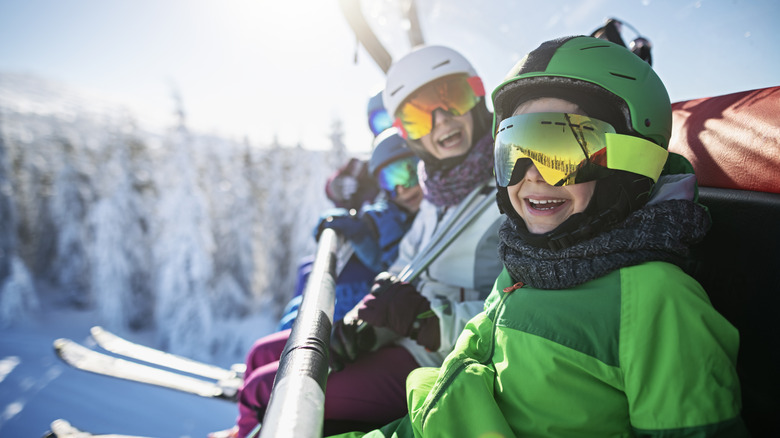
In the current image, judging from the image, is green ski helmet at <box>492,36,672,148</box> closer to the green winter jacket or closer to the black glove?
the green winter jacket

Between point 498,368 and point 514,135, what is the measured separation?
904 millimetres

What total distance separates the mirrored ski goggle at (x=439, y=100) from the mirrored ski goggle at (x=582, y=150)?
134cm

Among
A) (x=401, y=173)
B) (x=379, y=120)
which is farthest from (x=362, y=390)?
(x=379, y=120)

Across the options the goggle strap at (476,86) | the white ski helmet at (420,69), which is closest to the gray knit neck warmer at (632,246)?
the goggle strap at (476,86)

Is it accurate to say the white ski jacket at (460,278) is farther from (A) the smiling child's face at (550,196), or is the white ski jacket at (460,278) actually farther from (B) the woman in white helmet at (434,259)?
(A) the smiling child's face at (550,196)

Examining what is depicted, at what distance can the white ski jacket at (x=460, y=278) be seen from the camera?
1848mm

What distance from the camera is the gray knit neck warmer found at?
40.6 inches

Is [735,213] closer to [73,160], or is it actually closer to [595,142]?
[595,142]

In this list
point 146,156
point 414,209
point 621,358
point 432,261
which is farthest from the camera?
point 146,156

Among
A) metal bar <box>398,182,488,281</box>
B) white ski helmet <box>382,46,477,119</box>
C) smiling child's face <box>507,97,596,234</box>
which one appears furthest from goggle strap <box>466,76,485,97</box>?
smiling child's face <box>507,97,596,234</box>

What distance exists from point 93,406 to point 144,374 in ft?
19.9

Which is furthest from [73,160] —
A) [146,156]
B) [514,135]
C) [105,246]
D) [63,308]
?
[514,135]

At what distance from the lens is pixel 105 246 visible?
17.5 metres

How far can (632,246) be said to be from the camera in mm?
1047
